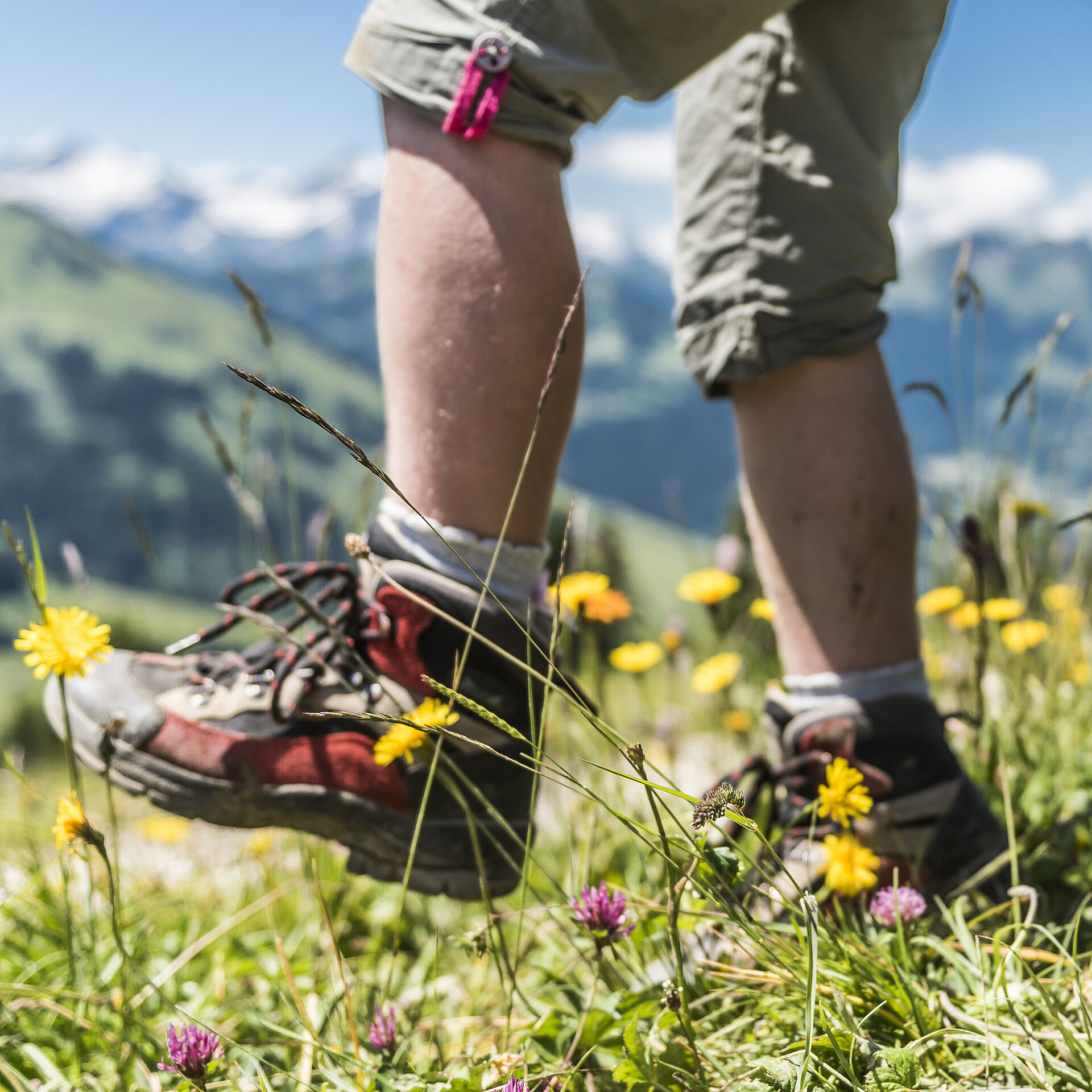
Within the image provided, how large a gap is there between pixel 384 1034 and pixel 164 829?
1746mm

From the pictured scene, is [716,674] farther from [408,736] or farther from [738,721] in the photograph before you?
[408,736]

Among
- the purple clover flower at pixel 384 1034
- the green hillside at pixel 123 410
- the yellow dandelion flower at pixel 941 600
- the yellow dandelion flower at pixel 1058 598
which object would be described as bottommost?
the green hillside at pixel 123 410

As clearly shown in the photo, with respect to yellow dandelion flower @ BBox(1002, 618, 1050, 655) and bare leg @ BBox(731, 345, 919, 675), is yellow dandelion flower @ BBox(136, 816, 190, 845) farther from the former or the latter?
yellow dandelion flower @ BBox(1002, 618, 1050, 655)

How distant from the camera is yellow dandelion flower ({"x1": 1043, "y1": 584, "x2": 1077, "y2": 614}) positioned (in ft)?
8.63

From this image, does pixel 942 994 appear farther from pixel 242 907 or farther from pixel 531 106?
pixel 242 907

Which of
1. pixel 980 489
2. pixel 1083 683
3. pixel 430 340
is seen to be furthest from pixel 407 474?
pixel 1083 683

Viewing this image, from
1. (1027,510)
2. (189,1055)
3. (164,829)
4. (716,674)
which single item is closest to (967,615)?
(1027,510)

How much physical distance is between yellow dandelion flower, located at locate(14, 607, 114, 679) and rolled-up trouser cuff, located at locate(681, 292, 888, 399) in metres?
0.82

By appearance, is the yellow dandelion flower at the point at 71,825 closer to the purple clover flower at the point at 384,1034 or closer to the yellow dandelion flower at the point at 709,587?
the purple clover flower at the point at 384,1034

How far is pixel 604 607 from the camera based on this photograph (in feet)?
5.38

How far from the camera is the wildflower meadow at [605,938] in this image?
81 centimetres

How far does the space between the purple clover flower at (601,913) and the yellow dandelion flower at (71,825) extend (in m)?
0.45

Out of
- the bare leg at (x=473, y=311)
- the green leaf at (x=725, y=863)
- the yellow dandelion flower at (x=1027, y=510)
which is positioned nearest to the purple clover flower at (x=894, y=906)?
the green leaf at (x=725, y=863)

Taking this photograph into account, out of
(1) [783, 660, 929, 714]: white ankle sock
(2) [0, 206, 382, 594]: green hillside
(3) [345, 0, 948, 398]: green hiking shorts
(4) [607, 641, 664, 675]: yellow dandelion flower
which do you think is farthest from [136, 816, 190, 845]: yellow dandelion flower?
(2) [0, 206, 382, 594]: green hillside
